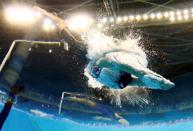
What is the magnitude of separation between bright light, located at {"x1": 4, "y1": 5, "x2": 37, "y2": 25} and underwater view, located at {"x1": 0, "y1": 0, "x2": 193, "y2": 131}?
0.9 inches

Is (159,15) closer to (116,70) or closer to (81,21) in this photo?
(81,21)

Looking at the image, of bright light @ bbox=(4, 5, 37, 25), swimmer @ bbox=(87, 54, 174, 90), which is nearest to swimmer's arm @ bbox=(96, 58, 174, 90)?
swimmer @ bbox=(87, 54, 174, 90)

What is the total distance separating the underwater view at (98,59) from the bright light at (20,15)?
2 centimetres

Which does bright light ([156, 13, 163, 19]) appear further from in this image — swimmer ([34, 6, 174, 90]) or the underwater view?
swimmer ([34, 6, 174, 90])

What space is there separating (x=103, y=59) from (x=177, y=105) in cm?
545

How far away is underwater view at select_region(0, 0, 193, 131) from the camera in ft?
17.5

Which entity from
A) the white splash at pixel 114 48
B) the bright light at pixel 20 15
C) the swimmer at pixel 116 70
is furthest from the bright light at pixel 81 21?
the swimmer at pixel 116 70

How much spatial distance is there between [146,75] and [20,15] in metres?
4.46

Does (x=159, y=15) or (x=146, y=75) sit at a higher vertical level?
(x=159, y=15)

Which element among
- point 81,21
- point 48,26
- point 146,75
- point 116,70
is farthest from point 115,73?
point 48,26

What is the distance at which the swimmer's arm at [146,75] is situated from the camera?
3.70m

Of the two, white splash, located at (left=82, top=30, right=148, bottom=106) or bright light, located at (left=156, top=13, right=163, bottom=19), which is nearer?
white splash, located at (left=82, top=30, right=148, bottom=106)

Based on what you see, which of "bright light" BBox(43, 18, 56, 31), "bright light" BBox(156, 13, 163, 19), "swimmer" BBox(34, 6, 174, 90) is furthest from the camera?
"bright light" BBox(43, 18, 56, 31)

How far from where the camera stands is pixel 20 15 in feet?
24.5
